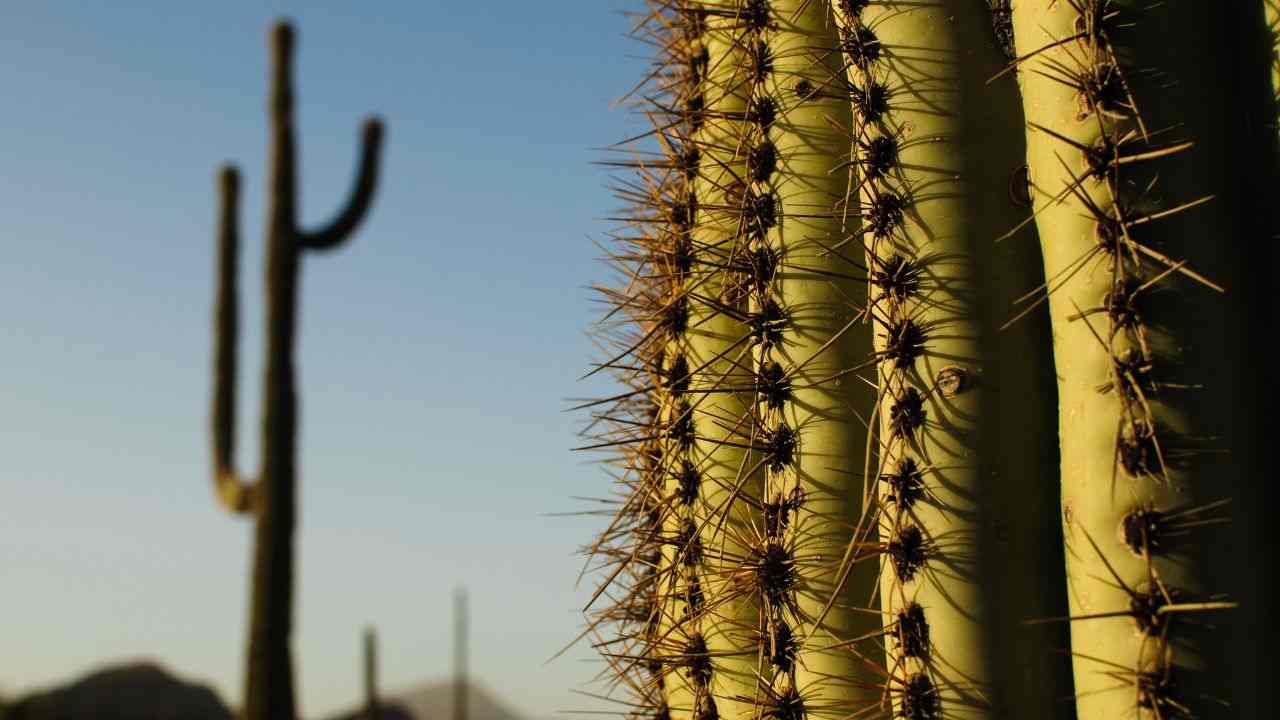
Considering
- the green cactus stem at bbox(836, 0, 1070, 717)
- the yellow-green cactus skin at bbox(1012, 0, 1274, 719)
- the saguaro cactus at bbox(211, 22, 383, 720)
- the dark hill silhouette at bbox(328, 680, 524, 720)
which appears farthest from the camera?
the dark hill silhouette at bbox(328, 680, 524, 720)

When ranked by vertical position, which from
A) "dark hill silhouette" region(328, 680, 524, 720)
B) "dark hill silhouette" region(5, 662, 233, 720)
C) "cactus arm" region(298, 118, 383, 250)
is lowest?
"dark hill silhouette" region(328, 680, 524, 720)

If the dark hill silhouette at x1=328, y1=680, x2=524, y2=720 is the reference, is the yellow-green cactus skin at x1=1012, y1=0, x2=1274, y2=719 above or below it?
above

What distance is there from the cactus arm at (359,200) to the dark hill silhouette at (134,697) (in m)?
15.4

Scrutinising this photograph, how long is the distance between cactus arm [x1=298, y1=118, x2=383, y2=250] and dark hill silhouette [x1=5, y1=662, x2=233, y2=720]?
50.6 feet

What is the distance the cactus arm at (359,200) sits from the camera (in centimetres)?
798

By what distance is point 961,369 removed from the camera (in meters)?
2.27

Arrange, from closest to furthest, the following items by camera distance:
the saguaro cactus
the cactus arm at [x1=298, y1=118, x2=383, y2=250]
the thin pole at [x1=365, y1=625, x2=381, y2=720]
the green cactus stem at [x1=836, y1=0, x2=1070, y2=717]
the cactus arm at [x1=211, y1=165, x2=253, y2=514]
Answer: the green cactus stem at [x1=836, y1=0, x2=1070, y2=717]
the saguaro cactus
the cactus arm at [x1=298, y1=118, x2=383, y2=250]
the cactus arm at [x1=211, y1=165, x2=253, y2=514]
the thin pole at [x1=365, y1=625, x2=381, y2=720]

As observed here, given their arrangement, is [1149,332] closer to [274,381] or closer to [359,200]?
[274,381]

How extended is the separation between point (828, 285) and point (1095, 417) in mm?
759

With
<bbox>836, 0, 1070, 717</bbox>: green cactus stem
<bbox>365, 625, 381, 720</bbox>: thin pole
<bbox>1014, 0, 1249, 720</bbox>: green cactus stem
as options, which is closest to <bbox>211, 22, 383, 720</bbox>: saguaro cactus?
<bbox>836, 0, 1070, 717</bbox>: green cactus stem

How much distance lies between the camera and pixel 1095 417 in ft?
6.69

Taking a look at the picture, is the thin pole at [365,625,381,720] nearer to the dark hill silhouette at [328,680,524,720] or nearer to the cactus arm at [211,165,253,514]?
the cactus arm at [211,165,253,514]

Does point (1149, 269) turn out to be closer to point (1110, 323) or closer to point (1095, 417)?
point (1110, 323)

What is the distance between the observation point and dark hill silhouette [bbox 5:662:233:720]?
2150 cm
